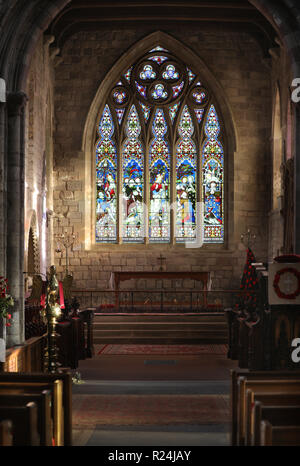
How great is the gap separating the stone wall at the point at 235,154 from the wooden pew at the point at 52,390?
10522 millimetres

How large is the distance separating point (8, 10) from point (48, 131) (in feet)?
22.4

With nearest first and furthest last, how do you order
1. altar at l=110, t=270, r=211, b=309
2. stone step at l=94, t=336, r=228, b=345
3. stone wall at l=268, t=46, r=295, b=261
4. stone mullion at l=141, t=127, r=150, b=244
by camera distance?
1. stone step at l=94, t=336, r=228, b=345
2. stone wall at l=268, t=46, r=295, b=261
3. altar at l=110, t=270, r=211, b=309
4. stone mullion at l=141, t=127, r=150, b=244

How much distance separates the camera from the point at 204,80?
14633 millimetres

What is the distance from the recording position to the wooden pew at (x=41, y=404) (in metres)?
3.38

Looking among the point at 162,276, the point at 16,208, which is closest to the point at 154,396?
the point at 16,208

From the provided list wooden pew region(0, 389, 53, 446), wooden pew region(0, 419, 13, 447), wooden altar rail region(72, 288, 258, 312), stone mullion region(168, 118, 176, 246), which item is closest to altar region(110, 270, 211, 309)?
wooden altar rail region(72, 288, 258, 312)

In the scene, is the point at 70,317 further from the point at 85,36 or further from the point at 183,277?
the point at 85,36

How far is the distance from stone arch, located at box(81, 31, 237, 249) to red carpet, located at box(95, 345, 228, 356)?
15.7ft

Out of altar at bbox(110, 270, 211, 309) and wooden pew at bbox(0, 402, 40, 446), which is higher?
altar at bbox(110, 270, 211, 309)

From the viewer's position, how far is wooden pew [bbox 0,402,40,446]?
9.91ft

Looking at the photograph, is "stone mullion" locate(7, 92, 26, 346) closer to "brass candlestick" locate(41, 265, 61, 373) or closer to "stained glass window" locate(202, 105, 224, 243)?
Result: "brass candlestick" locate(41, 265, 61, 373)

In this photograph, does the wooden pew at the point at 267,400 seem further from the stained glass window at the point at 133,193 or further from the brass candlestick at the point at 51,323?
the stained glass window at the point at 133,193

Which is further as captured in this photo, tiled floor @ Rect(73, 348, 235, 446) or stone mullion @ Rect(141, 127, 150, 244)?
stone mullion @ Rect(141, 127, 150, 244)

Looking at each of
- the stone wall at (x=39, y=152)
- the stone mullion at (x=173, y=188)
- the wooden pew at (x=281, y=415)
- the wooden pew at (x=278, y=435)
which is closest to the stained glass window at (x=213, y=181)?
the stone mullion at (x=173, y=188)
